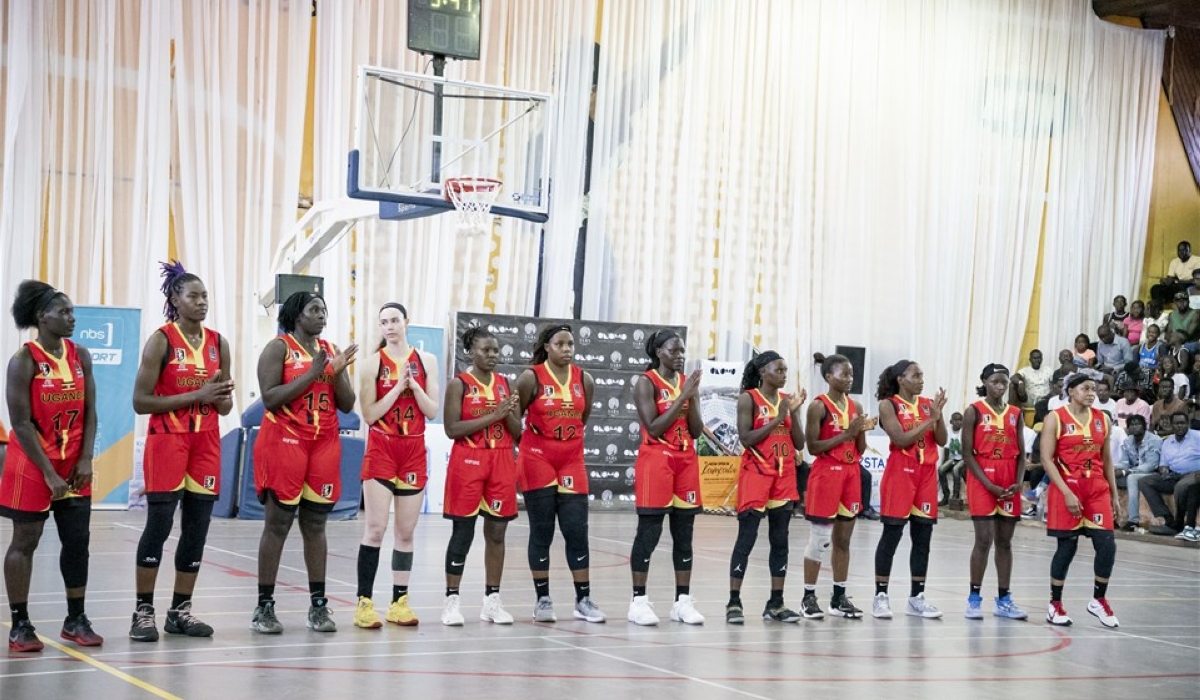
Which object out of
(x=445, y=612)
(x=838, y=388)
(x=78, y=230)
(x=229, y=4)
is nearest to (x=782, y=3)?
(x=229, y=4)

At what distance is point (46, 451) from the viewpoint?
6570 mm

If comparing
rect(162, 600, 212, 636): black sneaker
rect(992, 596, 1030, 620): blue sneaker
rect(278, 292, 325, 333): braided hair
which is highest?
rect(278, 292, 325, 333): braided hair

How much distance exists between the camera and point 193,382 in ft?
22.9

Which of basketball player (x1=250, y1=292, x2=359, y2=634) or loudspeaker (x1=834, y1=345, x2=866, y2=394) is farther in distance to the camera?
loudspeaker (x1=834, y1=345, x2=866, y2=394)

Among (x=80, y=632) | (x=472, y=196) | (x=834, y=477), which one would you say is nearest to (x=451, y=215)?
(x=472, y=196)

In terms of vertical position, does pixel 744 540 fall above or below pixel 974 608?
above

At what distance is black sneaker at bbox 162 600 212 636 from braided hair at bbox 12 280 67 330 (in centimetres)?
166

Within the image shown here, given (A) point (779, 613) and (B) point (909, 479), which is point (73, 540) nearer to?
(A) point (779, 613)

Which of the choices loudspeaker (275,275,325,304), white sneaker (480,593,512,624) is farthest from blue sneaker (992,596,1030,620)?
loudspeaker (275,275,325,304)

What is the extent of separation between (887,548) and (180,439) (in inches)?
186

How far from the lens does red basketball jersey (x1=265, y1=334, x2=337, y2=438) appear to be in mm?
7258

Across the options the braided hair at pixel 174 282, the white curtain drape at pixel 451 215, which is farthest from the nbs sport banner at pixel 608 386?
the braided hair at pixel 174 282

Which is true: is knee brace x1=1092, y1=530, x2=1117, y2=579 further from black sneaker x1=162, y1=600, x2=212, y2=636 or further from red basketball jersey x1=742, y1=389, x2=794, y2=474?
black sneaker x1=162, y1=600, x2=212, y2=636

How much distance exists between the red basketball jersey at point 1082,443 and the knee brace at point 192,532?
5.57m
